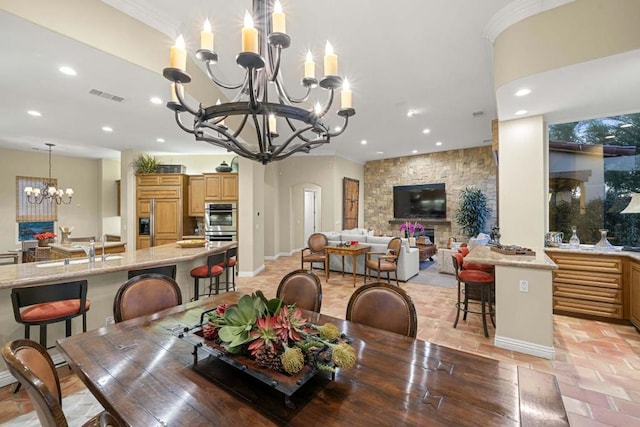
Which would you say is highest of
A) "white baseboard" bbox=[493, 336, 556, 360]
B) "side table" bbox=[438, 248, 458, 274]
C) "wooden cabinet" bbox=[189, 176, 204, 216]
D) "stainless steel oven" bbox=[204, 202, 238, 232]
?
"wooden cabinet" bbox=[189, 176, 204, 216]

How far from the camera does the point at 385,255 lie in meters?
5.50

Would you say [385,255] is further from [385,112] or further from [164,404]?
[164,404]

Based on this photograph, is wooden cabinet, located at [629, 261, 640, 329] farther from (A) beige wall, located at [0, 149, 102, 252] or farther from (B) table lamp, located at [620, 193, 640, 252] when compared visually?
(A) beige wall, located at [0, 149, 102, 252]

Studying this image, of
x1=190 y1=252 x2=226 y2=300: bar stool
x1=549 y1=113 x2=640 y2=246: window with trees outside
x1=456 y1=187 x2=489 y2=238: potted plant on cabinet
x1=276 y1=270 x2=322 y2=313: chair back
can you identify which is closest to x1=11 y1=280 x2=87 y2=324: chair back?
x1=190 y1=252 x2=226 y2=300: bar stool

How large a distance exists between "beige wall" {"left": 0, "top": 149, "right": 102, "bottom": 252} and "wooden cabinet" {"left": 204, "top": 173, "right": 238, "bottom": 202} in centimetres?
430

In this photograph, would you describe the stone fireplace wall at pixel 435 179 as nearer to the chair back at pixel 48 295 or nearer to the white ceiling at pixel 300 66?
the white ceiling at pixel 300 66

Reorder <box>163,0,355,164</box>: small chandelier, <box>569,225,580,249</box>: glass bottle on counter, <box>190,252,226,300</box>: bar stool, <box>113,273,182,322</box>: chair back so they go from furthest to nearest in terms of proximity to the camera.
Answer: <box>569,225,580,249</box>: glass bottle on counter < <box>190,252,226,300</box>: bar stool < <box>113,273,182,322</box>: chair back < <box>163,0,355,164</box>: small chandelier

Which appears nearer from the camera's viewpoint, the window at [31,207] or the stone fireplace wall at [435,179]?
the window at [31,207]

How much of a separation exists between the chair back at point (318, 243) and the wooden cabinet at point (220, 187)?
6.53 feet

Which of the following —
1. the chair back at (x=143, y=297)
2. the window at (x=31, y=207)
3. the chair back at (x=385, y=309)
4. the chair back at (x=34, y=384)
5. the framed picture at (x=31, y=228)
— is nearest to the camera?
the chair back at (x=34, y=384)

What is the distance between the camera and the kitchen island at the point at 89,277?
2299mm

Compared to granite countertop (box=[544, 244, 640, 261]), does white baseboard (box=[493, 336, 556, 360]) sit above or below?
below

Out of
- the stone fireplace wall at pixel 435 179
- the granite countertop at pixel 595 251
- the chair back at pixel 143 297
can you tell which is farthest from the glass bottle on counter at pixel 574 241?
the chair back at pixel 143 297

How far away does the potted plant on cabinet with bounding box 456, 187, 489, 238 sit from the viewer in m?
7.97
